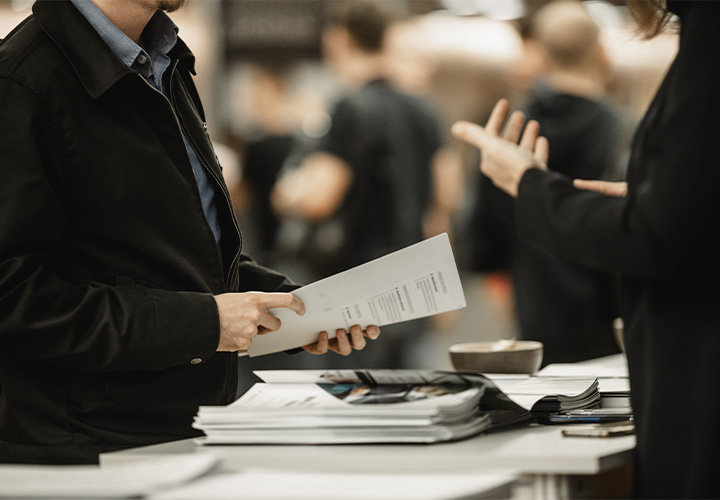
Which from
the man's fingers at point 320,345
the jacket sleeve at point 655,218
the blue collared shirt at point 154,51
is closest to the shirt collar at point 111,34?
the blue collared shirt at point 154,51

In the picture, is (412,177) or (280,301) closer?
(280,301)

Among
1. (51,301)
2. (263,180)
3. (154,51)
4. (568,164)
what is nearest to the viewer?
(51,301)

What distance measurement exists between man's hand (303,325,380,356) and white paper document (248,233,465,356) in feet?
0.14

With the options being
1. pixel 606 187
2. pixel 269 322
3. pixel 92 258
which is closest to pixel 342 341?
pixel 269 322

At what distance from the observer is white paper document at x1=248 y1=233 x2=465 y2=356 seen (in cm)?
155

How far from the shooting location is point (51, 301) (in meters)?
1.55

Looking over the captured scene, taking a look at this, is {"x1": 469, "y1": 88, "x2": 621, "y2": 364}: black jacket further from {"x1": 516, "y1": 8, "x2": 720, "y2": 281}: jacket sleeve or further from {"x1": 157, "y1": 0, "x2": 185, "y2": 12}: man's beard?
{"x1": 516, "y1": 8, "x2": 720, "y2": 281}: jacket sleeve

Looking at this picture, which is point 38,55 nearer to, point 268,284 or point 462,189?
point 268,284

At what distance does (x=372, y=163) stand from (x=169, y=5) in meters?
2.30

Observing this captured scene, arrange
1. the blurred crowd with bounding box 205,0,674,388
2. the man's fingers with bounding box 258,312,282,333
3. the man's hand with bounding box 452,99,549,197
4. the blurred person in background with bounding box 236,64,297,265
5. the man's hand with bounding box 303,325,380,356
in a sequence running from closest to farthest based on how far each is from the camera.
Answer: the man's hand with bounding box 452,99,549,197, the man's fingers with bounding box 258,312,282,333, the man's hand with bounding box 303,325,380,356, the blurred crowd with bounding box 205,0,674,388, the blurred person in background with bounding box 236,64,297,265

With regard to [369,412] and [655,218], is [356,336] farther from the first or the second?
[655,218]

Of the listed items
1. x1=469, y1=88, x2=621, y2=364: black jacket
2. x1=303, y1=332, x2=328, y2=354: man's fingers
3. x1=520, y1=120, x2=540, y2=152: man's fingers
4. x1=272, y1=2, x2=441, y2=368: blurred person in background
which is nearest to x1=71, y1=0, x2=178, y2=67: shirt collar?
x1=303, y1=332, x2=328, y2=354: man's fingers

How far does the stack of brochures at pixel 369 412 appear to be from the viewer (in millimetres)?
1395

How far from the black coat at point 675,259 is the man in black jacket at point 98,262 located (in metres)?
0.57
